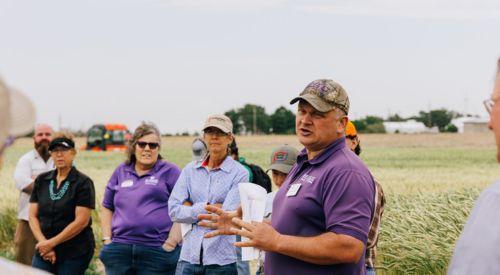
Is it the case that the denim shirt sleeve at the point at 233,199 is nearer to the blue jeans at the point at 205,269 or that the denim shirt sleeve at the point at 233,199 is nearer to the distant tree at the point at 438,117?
the blue jeans at the point at 205,269

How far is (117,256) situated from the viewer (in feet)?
20.8

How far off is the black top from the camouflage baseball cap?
3337mm

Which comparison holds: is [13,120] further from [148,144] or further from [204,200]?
[148,144]

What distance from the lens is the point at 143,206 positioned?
6348mm

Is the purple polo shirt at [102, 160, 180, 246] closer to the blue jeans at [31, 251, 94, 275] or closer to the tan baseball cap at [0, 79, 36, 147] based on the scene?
the blue jeans at [31, 251, 94, 275]

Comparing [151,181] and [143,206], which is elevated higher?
[151,181]

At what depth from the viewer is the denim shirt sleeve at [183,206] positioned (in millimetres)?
5609

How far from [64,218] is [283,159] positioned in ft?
6.88

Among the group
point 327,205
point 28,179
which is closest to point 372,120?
point 28,179

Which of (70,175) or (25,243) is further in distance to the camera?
(25,243)

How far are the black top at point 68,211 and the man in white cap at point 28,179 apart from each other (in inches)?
57.3

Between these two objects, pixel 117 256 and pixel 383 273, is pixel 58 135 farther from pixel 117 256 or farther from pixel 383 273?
pixel 383 273

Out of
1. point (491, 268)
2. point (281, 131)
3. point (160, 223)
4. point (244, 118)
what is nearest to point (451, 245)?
point (160, 223)

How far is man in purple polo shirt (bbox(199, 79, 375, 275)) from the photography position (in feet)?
11.7
